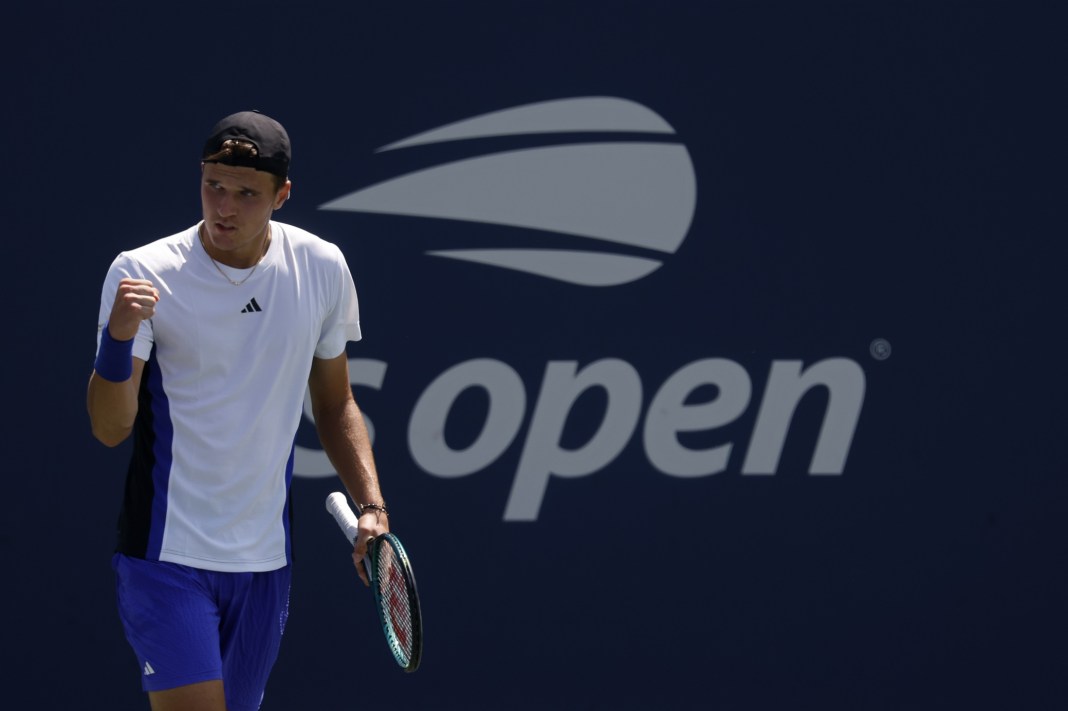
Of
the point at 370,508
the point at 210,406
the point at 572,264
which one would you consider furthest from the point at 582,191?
the point at 210,406

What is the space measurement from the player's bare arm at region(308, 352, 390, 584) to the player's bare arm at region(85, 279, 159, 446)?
1.39ft

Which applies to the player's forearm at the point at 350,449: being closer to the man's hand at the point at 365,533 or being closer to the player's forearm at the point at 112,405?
the man's hand at the point at 365,533

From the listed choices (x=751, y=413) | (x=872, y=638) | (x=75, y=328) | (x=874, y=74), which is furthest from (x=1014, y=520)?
(x=75, y=328)

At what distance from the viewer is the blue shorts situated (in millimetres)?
2666

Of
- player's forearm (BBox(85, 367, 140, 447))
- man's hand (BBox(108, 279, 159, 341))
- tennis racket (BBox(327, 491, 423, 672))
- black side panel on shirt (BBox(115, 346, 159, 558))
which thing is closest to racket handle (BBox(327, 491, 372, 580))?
tennis racket (BBox(327, 491, 423, 672))

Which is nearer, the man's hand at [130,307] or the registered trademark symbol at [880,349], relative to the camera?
the man's hand at [130,307]

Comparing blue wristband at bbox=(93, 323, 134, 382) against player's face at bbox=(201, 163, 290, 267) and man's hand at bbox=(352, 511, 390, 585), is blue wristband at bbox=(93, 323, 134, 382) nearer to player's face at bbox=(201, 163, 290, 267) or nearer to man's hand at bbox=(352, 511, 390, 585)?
player's face at bbox=(201, 163, 290, 267)

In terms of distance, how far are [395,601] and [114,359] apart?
2.34ft

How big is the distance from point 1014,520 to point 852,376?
65 cm

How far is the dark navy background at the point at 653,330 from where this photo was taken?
3.97 meters

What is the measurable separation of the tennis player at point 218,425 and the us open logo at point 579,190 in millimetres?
1269

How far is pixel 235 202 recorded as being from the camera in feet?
8.72

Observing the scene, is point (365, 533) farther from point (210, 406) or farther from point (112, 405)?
point (112, 405)

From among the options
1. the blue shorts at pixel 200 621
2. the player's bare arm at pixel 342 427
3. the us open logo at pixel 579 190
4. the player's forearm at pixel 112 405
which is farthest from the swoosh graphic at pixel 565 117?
the player's forearm at pixel 112 405
